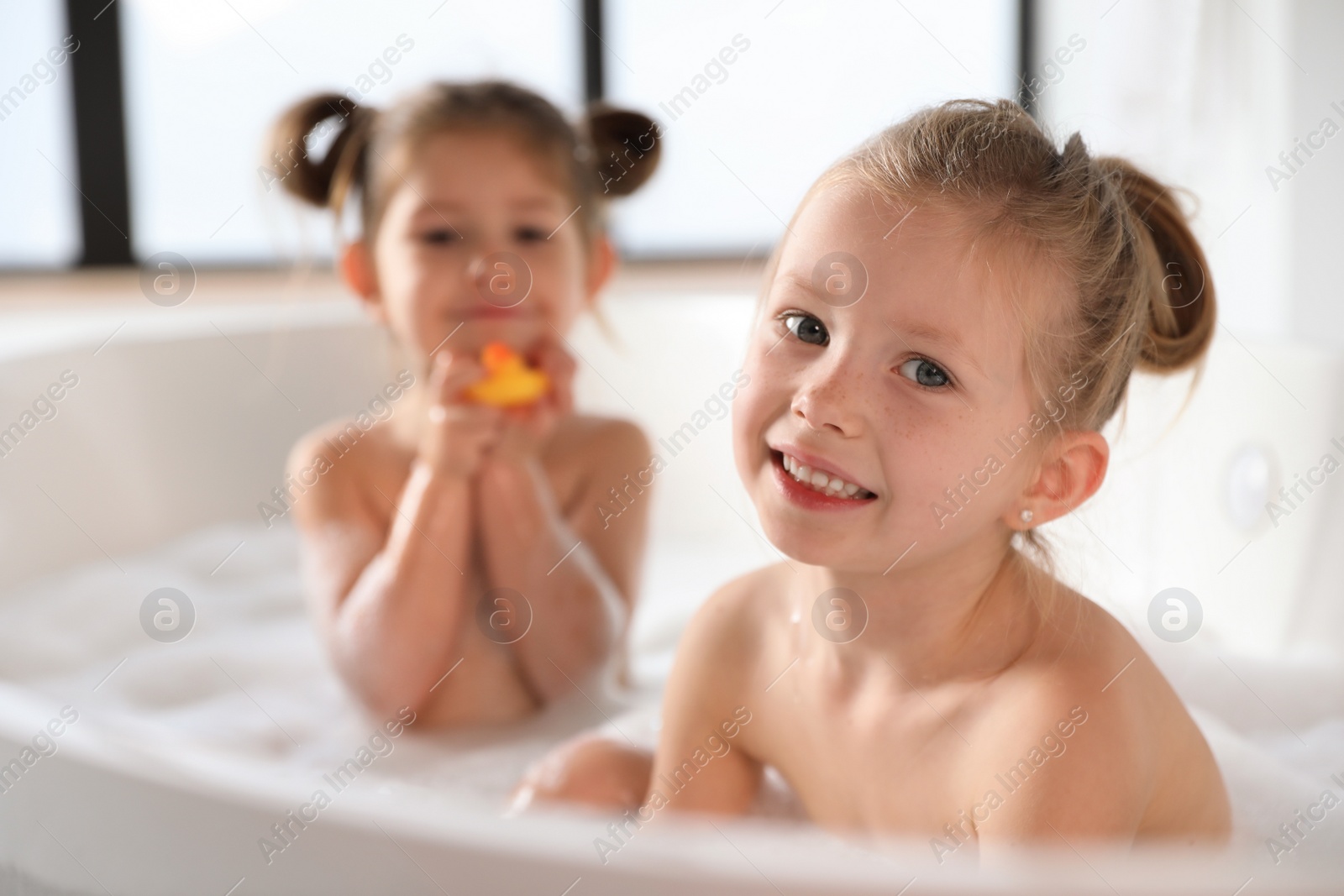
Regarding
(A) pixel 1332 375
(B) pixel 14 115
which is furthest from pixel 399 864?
(B) pixel 14 115

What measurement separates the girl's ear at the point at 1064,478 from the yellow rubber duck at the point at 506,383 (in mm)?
529

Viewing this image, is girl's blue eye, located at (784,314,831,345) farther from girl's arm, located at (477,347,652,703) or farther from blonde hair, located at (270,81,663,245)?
blonde hair, located at (270,81,663,245)

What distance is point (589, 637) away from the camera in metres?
1.18

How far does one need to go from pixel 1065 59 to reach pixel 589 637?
1182 millimetres

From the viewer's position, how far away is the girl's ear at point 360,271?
1291 mm

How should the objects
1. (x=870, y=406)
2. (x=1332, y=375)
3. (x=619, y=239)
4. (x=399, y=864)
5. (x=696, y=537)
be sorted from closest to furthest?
(x=399, y=864)
(x=870, y=406)
(x=1332, y=375)
(x=696, y=537)
(x=619, y=239)

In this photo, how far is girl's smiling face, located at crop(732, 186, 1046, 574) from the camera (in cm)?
66

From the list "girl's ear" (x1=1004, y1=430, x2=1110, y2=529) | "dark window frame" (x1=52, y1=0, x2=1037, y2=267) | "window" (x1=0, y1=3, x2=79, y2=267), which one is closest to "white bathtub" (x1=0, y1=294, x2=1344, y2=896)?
"girl's ear" (x1=1004, y1=430, x2=1110, y2=529)

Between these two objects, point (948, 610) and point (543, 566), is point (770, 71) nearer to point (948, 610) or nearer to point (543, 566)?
point (543, 566)

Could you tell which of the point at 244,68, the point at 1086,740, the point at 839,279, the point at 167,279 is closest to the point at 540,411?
the point at 839,279

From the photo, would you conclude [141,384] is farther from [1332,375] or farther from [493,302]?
[1332,375]

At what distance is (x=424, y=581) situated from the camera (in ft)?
3.71

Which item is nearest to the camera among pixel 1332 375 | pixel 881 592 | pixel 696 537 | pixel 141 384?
pixel 881 592

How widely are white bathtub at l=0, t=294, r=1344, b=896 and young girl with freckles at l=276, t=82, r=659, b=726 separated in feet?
0.24
